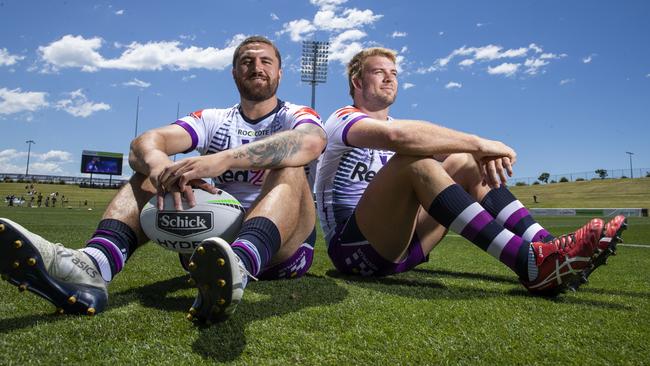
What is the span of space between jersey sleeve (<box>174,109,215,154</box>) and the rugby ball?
2.39ft

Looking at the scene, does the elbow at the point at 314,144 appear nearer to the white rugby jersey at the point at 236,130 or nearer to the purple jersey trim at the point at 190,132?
Result: the white rugby jersey at the point at 236,130

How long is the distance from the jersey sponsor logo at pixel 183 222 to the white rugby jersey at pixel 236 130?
0.65 m

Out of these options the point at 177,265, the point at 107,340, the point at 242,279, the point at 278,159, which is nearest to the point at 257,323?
the point at 242,279

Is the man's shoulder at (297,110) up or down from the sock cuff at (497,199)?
up

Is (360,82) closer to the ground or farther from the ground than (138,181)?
farther from the ground

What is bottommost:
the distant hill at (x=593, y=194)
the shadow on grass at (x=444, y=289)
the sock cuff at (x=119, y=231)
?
the distant hill at (x=593, y=194)

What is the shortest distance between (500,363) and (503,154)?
1450 millimetres

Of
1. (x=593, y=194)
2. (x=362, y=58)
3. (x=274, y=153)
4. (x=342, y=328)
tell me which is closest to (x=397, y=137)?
(x=274, y=153)

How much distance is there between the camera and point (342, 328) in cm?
195

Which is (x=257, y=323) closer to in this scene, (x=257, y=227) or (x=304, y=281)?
(x=257, y=227)

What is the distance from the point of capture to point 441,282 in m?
3.37

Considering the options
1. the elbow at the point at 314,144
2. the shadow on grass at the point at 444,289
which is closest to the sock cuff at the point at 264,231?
the elbow at the point at 314,144

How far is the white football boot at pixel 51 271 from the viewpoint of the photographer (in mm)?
1744

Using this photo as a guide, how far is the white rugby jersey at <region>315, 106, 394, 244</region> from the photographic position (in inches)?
128
